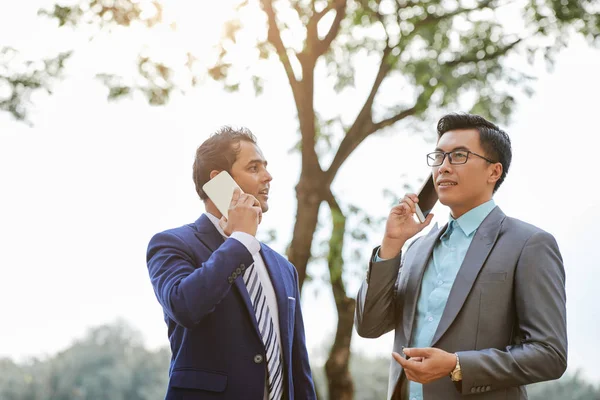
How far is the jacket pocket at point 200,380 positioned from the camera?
2.72m

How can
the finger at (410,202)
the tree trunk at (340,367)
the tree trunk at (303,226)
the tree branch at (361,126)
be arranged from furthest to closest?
the tree branch at (361,126) → the tree trunk at (340,367) → the tree trunk at (303,226) → the finger at (410,202)

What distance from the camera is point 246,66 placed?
28.7ft

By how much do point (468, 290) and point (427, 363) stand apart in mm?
358

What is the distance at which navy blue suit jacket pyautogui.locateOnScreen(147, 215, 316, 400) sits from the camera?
262 cm

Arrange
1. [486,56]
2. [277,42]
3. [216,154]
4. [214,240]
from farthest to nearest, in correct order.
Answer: [486,56] < [277,42] < [216,154] < [214,240]

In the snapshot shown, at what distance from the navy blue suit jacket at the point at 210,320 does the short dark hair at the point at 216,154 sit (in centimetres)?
27

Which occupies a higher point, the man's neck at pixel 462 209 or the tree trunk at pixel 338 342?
the tree trunk at pixel 338 342

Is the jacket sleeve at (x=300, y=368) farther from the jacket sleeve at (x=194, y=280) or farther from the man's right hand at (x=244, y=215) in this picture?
the man's right hand at (x=244, y=215)

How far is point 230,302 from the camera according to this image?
287 cm

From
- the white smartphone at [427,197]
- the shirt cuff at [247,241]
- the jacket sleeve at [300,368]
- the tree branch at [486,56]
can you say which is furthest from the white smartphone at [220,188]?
the tree branch at [486,56]

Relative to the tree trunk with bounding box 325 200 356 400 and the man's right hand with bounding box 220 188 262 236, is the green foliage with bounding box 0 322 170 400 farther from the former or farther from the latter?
the man's right hand with bounding box 220 188 262 236

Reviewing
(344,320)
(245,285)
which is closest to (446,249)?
(245,285)

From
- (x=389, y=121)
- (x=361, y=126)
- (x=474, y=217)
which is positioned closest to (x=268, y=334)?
(x=474, y=217)

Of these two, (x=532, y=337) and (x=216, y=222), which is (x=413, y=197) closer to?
(x=532, y=337)
